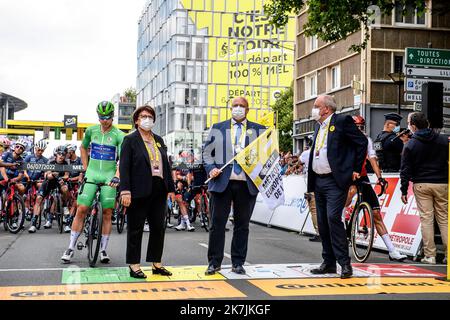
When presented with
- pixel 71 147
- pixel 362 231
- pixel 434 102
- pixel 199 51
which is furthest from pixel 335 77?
pixel 199 51

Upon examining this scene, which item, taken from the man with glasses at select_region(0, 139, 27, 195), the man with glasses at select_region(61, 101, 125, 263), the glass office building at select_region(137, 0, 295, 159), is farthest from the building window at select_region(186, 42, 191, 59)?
the man with glasses at select_region(61, 101, 125, 263)

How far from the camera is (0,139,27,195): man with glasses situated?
15.9 metres

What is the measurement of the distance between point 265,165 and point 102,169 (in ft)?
7.60

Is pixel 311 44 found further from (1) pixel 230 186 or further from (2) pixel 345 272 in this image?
(2) pixel 345 272

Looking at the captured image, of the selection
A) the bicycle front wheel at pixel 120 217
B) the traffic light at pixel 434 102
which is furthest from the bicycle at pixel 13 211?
the traffic light at pixel 434 102

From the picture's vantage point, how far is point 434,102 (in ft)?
41.3

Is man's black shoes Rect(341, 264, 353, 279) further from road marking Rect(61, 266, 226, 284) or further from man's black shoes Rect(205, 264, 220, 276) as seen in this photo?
man's black shoes Rect(205, 264, 220, 276)

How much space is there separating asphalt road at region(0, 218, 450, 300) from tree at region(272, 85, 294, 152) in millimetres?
55571

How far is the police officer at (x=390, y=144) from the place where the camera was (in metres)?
11.6

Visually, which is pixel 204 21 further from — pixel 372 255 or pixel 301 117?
pixel 372 255

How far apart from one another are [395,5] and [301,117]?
81.4 ft
